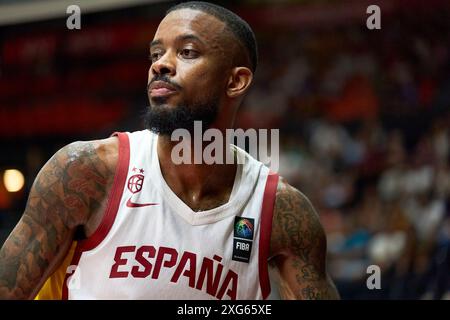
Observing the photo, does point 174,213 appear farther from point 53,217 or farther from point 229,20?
point 229,20

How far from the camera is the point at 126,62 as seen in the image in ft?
34.8

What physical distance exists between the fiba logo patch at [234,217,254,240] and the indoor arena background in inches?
120

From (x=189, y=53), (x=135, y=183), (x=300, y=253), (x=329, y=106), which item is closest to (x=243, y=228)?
(x=300, y=253)

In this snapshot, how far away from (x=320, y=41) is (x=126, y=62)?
255 cm

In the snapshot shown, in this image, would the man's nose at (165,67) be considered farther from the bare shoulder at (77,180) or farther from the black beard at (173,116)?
the bare shoulder at (77,180)

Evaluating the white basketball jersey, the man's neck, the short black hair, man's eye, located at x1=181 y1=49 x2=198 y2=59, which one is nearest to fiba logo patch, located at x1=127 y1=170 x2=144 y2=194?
the white basketball jersey

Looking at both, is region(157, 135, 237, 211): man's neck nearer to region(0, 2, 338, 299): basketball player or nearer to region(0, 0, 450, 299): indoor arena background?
region(0, 2, 338, 299): basketball player

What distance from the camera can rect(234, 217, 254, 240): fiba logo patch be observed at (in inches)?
131

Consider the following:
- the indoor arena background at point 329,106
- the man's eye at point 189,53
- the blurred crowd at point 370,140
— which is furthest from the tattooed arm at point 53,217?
the blurred crowd at point 370,140

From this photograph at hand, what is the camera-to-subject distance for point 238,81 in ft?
11.3

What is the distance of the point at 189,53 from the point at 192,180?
50 cm

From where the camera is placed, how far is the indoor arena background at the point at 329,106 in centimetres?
724
